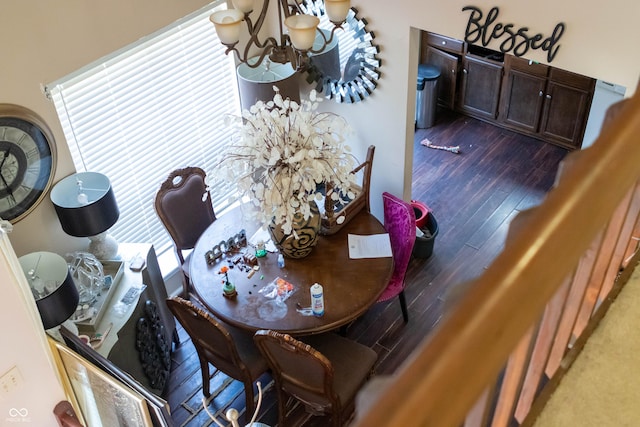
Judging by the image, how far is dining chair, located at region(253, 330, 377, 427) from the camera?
342 cm

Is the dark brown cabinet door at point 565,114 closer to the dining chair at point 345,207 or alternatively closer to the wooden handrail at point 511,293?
the dining chair at point 345,207

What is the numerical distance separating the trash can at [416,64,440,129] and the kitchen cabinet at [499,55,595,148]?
2.30ft

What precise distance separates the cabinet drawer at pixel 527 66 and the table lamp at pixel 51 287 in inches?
183

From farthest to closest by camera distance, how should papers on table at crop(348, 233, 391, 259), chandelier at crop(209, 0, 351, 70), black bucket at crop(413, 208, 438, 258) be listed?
black bucket at crop(413, 208, 438, 258) → papers on table at crop(348, 233, 391, 259) → chandelier at crop(209, 0, 351, 70)

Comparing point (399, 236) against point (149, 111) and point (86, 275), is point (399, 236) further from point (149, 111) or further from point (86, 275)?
point (86, 275)

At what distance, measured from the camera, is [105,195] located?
12.6 feet

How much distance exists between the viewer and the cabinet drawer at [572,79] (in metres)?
6.04

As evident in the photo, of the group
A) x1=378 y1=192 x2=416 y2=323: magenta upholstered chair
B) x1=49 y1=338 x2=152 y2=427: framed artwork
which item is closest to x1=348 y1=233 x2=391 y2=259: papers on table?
x1=378 y1=192 x2=416 y2=323: magenta upholstered chair

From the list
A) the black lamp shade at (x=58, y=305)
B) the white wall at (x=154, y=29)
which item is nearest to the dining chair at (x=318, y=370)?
the black lamp shade at (x=58, y=305)

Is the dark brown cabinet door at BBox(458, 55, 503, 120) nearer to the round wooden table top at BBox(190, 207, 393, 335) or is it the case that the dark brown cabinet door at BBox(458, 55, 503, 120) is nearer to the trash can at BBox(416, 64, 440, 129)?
the trash can at BBox(416, 64, 440, 129)

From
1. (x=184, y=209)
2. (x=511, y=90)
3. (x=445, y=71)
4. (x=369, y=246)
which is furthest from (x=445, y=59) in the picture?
(x=184, y=209)

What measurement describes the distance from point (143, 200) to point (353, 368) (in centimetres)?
193

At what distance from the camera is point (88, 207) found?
12.3ft

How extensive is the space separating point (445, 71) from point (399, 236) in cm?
311
